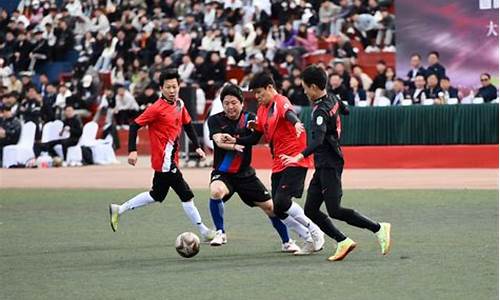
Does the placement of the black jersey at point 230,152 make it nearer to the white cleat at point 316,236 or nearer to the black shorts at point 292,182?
the black shorts at point 292,182

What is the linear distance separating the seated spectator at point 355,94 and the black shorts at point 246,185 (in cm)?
1461

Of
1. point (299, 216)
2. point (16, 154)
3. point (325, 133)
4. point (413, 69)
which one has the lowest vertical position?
point (16, 154)

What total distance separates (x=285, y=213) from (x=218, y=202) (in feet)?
3.71

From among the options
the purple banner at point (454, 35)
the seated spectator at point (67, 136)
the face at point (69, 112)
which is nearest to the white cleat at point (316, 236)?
the purple banner at point (454, 35)

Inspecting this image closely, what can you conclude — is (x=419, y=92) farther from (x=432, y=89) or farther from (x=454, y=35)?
(x=454, y=35)

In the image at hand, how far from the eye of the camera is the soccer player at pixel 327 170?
37.7 ft

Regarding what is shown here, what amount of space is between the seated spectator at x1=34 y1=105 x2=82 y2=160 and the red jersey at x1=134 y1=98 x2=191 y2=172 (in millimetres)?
17067

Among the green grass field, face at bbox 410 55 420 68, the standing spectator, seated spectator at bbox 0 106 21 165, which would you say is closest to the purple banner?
face at bbox 410 55 420 68

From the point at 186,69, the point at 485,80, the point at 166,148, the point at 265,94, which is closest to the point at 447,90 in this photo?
the point at 485,80

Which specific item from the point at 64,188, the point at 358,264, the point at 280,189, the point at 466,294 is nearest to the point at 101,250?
the point at 280,189

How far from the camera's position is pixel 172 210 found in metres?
17.8

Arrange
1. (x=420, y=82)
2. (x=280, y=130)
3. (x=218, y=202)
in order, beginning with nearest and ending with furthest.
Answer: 1. (x=280, y=130)
2. (x=218, y=202)
3. (x=420, y=82)

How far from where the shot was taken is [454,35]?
27.2m

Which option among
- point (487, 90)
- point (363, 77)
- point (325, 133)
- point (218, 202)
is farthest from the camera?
point (363, 77)
